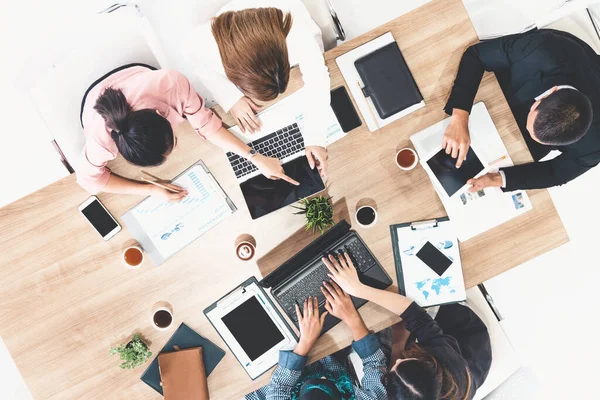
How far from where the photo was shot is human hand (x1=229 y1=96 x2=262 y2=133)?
55.8 inches

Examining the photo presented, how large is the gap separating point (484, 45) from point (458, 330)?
1.20 metres

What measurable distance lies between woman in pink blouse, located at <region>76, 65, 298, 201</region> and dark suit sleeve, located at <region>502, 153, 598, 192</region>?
0.81 metres

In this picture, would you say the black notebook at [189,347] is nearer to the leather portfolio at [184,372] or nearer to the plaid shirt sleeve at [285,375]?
the leather portfolio at [184,372]

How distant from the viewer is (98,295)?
149cm

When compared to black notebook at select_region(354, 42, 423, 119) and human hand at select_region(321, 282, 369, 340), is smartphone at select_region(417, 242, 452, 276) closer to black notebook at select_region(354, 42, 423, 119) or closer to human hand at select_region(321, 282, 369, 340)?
human hand at select_region(321, 282, 369, 340)

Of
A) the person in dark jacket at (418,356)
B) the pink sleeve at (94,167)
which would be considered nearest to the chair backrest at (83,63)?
the pink sleeve at (94,167)

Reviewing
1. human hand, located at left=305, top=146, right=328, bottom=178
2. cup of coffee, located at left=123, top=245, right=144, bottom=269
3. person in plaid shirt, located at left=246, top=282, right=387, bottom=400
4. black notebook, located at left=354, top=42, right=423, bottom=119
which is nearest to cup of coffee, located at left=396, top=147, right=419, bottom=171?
black notebook, located at left=354, top=42, right=423, bottom=119

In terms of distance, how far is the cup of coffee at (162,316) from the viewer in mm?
1484

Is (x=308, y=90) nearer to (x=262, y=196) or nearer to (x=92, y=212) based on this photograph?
(x=262, y=196)

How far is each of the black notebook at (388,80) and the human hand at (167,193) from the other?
0.78 m

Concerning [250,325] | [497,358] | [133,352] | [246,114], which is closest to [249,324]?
[250,325]

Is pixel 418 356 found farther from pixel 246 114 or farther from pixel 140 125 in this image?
pixel 140 125

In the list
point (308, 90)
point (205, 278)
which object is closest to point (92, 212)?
point (205, 278)

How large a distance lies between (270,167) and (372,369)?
0.90 m
